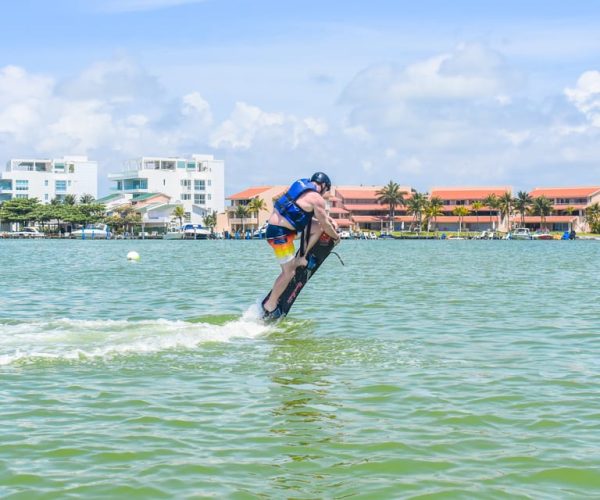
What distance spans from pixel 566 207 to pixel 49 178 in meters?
104

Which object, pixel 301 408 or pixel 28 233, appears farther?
pixel 28 233

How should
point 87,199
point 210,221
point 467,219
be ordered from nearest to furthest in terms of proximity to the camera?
point 87,199
point 210,221
point 467,219

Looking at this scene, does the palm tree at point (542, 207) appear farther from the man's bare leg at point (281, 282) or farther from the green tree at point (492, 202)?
the man's bare leg at point (281, 282)

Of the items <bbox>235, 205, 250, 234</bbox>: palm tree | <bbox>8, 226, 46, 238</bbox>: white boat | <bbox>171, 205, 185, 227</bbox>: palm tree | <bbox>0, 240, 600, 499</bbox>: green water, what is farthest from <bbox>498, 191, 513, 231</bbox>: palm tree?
<bbox>0, 240, 600, 499</bbox>: green water

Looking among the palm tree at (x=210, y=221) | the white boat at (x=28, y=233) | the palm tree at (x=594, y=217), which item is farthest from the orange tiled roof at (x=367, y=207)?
the white boat at (x=28, y=233)

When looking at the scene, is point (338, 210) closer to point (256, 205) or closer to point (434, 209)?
point (256, 205)

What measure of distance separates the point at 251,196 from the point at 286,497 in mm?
170764

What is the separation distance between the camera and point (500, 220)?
18388 centimetres

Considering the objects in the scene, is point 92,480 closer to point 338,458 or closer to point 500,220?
point 338,458

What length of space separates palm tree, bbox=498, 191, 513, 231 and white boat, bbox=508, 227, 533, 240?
8185 millimetres

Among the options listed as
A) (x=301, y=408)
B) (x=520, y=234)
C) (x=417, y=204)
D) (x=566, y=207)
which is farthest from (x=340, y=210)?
(x=301, y=408)

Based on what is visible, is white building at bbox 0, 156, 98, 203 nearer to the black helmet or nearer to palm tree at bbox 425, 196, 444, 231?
palm tree at bbox 425, 196, 444, 231

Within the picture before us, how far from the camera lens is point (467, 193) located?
186m

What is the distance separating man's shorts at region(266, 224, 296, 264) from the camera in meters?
16.8
